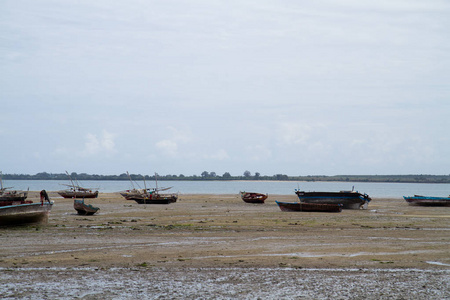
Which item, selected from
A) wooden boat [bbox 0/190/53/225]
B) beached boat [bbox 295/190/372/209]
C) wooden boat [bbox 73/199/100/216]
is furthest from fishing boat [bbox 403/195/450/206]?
wooden boat [bbox 0/190/53/225]

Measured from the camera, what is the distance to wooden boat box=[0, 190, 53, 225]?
27.3m

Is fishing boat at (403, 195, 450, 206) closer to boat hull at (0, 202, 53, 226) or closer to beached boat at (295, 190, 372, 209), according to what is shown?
beached boat at (295, 190, 372, 209)

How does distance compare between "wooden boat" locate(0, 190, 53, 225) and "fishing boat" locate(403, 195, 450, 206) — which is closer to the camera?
"wooden boat" locate(0, 190, 53, 225)

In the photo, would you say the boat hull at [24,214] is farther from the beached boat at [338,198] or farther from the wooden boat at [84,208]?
the beached boat at [338,198]

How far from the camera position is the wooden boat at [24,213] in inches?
1076

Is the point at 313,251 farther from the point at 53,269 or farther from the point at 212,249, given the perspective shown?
the point at 53,269

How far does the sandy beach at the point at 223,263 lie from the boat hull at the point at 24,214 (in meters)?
1.28

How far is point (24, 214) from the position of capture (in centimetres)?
2805

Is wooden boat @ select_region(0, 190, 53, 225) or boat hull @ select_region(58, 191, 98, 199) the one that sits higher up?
wooden boat @ select_region(0, 190, 53, 225)

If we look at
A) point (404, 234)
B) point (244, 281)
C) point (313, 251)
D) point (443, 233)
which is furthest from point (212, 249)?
point (443, 233)

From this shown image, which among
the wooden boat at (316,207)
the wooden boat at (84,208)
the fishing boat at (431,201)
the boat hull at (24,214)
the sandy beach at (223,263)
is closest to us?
the sandy beach at (223,263)

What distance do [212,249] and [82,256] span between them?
4898mm

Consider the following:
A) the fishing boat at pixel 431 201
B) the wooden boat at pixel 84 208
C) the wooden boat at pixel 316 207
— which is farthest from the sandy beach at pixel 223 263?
the fishing boat at pixel 431 201

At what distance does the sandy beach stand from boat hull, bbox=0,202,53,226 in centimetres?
128
